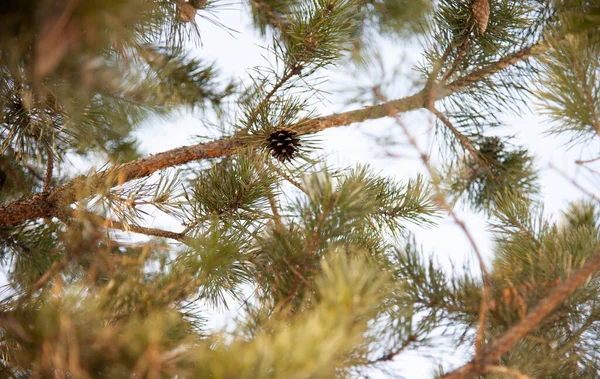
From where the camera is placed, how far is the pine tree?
0.41m

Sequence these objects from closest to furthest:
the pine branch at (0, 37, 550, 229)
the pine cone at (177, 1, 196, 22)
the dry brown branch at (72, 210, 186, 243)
Answer: the dry brown branch at (72, 210, 186, 243) < the pine branch at (0, 37, 550, 229) < the pine cone at (177, 1, 196, 22)

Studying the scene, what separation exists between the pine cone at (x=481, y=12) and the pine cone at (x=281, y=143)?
395 mm

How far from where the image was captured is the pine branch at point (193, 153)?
0.76 meters

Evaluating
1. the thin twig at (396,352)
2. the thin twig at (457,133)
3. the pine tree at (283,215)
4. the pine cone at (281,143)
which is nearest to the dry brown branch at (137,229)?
the pine tree at (283,215)

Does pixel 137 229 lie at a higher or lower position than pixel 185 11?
lower

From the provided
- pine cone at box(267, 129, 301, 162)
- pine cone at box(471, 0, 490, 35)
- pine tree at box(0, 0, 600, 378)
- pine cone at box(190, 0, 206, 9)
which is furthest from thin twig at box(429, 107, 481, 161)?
pine cone at box(190, 0, 206, 9)

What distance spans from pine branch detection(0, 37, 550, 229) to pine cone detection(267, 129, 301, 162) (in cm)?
3

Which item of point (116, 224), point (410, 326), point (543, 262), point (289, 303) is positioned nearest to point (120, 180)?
point (116, 224)

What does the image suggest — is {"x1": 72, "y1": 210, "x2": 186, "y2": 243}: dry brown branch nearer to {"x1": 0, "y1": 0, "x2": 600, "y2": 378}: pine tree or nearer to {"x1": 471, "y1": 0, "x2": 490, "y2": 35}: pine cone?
{"x1": 0, "y1": 0, "x2": 600, "y2": 378}: pine tree

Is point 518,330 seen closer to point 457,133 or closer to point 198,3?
point 457,133

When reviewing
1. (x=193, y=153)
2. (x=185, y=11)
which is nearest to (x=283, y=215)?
(x=193, y=153)

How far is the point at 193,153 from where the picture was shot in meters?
0.90

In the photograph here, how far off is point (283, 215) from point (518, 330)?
A: 0.30 meters

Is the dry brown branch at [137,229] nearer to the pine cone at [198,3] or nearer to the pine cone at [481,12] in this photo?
the pine cone at [198,3]
